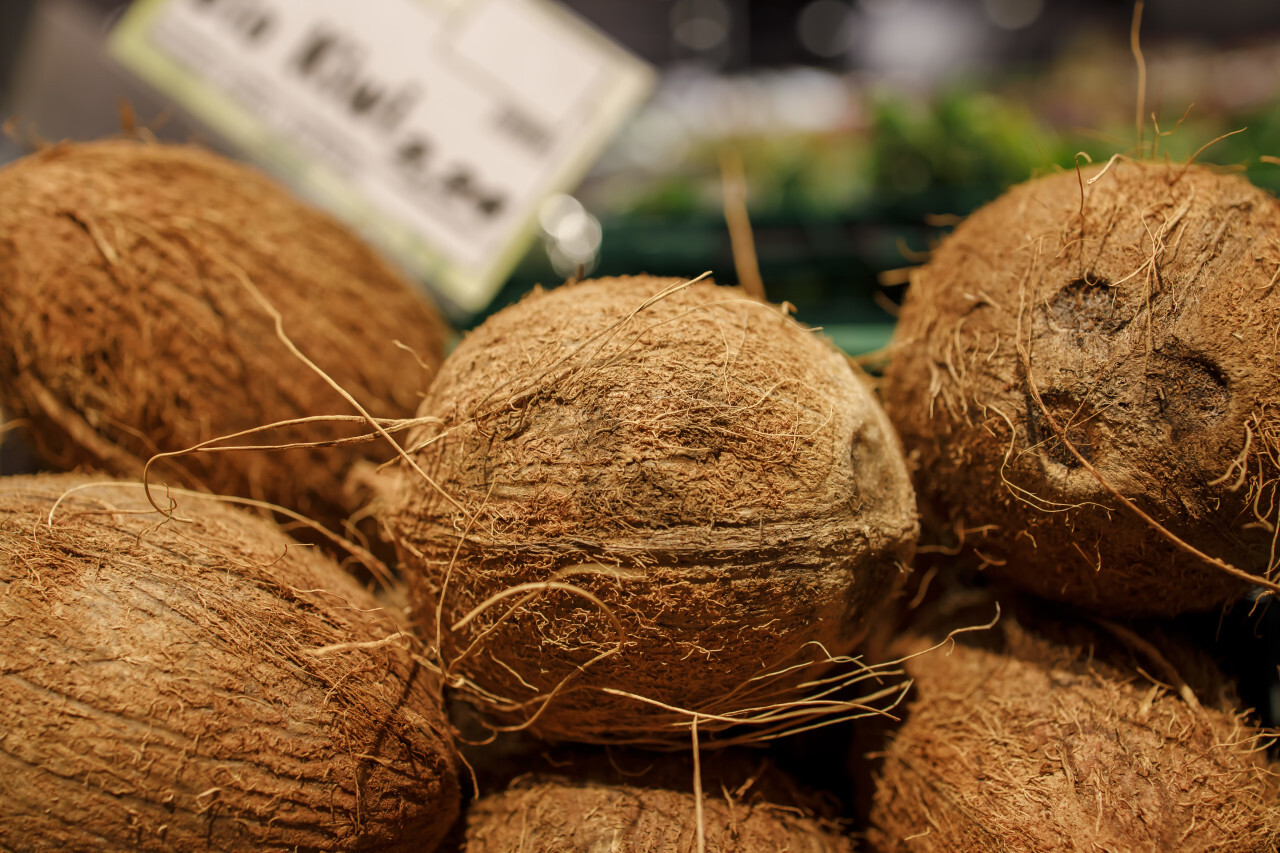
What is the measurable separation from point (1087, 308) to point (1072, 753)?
383 millimetres

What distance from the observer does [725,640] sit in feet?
2.04

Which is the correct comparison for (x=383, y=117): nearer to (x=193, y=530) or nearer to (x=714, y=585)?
(x=193, y=530)

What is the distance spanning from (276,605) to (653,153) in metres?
2.07

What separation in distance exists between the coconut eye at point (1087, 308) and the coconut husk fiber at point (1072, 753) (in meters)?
0.30

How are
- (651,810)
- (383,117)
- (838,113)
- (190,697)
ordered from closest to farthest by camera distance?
1. (190,697)
2. (651,810)
3. (383,117)
4. (838,113)

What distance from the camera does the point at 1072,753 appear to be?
670 millimetres

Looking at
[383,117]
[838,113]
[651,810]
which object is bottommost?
[651,810]

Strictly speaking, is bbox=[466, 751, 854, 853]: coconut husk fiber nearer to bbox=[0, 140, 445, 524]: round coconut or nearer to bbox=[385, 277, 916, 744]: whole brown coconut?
bbox=[385, 277, 916, 744]: whole brown coconut

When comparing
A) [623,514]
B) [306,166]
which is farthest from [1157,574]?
[306,166]

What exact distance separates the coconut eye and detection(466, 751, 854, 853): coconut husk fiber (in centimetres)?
49

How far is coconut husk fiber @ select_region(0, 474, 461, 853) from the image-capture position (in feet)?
1.78

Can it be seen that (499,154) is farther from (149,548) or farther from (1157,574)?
(1157,574)

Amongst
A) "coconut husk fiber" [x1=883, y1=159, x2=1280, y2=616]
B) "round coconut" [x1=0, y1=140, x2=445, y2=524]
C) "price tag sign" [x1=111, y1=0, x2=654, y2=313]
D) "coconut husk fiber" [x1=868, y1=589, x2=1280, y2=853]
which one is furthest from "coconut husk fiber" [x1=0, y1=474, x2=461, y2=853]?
"price tag sign" [x1=111, y1=0, x2=654, y2=313]

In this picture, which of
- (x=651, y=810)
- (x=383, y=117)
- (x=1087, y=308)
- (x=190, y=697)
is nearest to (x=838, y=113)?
(x=383, y=117)
